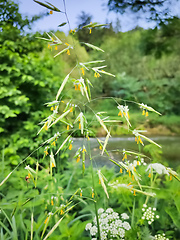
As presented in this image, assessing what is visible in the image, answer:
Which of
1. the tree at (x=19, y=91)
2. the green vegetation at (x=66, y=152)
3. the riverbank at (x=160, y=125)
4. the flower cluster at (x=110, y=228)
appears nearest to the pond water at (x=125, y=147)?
the green vegetation at (x=66, y=152)

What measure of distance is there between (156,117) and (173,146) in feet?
3.72

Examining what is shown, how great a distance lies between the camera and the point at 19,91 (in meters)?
1.98

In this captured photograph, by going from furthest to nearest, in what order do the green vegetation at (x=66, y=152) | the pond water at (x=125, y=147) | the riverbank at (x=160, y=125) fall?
1. the riverbank at (x=160, y=125)
2. the pond water at (x=125, y=147)
3. the green vegetation at (x=66, y=152)

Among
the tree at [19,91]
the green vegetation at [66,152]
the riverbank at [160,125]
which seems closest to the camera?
the green vegetation at [66,152]

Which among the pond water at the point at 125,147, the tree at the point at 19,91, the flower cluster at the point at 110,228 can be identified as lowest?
the pond water at the point at 125,147

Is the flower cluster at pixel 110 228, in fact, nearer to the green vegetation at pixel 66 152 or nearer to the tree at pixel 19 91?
the green vegetation at pixel 66 152

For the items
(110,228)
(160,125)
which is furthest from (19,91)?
(160,125)

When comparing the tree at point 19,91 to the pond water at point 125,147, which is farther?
the pond water at point 125,147

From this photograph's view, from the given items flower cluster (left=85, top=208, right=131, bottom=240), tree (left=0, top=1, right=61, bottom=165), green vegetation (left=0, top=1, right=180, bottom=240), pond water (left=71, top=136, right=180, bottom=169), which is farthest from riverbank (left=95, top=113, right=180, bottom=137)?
flower cluster (left=85, top=208, right=131, bottom=240)

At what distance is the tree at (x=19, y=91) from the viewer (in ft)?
6.56

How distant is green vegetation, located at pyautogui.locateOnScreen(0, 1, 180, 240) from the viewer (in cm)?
72

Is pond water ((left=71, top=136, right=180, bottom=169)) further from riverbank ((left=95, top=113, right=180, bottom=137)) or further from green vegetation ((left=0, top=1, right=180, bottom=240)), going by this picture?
riverbank ((left=95, top=113, right=180, bottom=137))

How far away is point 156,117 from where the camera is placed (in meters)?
4.06

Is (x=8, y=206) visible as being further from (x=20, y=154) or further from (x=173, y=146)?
(x=173, y=146)
